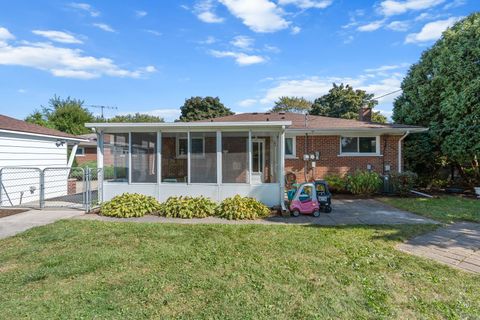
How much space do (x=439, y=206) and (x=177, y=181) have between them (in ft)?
27.2

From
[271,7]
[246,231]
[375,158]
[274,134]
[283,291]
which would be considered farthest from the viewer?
[375,158]

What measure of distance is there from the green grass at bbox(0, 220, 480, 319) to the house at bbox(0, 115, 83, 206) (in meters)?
4.59

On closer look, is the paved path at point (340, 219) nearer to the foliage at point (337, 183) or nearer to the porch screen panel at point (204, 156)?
the porch screen panel at point (204, 156)

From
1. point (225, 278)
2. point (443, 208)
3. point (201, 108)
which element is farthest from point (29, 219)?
point (201, 108)

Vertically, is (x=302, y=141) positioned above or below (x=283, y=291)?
above

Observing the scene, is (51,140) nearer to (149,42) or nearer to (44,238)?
(149,42)

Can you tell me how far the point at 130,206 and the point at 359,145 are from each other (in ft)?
33.5

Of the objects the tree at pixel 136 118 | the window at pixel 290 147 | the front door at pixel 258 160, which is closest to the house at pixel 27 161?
the front door at pixel 258 160

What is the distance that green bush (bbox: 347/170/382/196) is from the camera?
11680 millimetres

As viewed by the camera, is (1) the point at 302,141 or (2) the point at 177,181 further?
(1) the point at 302,141

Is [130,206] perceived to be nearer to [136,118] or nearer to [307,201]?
[307,201]

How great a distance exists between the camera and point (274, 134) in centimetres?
886

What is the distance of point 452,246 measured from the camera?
527 centimetres

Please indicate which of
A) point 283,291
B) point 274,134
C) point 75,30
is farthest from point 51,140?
point 283,291
